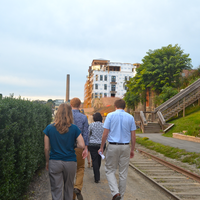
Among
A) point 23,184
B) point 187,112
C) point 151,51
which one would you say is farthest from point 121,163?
point 151,51

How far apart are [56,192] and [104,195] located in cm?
211

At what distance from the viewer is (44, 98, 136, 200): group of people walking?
12.8 feet

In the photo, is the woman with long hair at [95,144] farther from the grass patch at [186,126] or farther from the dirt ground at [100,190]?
the grass patch at [186,126]

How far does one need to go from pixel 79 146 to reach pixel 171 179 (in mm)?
4473

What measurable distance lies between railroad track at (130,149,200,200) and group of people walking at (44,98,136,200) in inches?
65.6

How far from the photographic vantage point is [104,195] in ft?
18.7

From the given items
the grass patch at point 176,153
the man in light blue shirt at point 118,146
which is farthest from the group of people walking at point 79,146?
the grass patch at point 176,153

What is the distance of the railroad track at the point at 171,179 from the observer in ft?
19.1

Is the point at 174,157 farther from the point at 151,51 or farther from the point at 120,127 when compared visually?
the point at 151,51

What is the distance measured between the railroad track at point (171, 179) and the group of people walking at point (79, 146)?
5.47 feet

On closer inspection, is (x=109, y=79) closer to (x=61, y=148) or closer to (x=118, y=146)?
(x=118, y=146)

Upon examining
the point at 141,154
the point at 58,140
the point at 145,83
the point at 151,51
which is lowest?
the point at 141,154

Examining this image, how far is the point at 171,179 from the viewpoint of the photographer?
723 cm

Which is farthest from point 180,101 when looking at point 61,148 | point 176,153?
point 61,148
